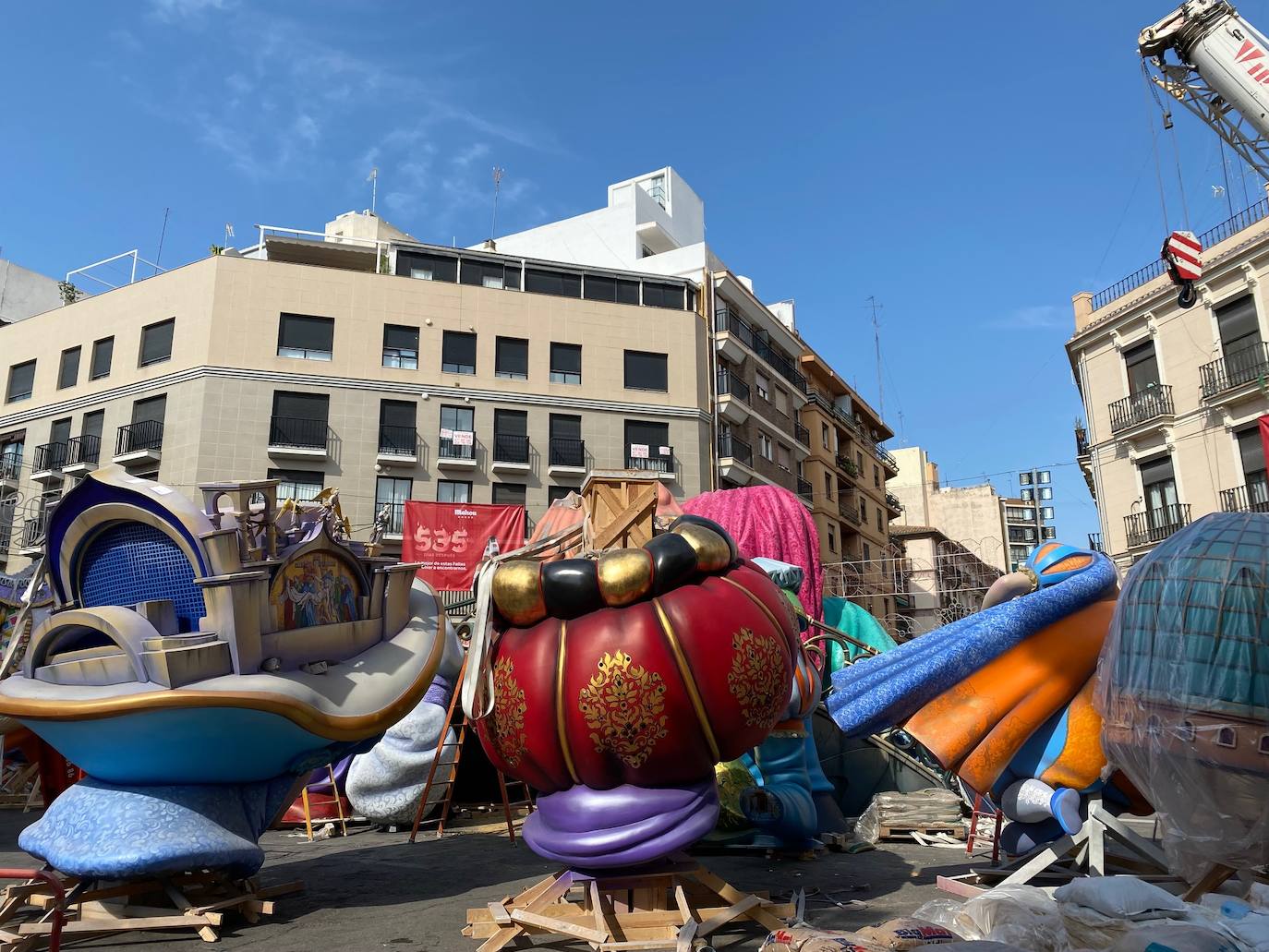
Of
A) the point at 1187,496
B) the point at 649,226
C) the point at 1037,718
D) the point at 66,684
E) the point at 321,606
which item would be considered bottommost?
the point at 1037,718

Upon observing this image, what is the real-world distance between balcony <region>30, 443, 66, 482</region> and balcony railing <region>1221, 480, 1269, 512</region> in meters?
28.0

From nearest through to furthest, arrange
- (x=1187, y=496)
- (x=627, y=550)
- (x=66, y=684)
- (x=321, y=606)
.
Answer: (x=627, y=550) → (x=66, y=684) → (x=321, y=606) → (x=1187, y=496)

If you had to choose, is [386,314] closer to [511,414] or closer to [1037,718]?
[511,414]

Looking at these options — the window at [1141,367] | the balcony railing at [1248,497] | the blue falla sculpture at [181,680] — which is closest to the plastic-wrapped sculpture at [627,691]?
the blue falla sculpture at [181,680]

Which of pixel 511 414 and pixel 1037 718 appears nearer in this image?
pixel 1037 718

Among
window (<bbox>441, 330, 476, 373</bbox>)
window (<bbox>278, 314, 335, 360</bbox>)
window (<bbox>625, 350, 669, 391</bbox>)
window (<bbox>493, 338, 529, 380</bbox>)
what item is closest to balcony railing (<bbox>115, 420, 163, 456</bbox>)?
window (<bbox>278, 314, 335, 360</bbox>)

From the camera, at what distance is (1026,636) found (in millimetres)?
6516

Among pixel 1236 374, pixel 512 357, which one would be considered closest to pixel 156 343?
pixel 512 357

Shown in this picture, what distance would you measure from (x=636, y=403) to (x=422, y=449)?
6058 mm

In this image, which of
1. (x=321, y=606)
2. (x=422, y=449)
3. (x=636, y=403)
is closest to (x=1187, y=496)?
(x=636, y=403)

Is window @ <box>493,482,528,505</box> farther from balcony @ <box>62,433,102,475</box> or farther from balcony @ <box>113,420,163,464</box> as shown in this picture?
balcony @ <box>62,433,102,475</box>

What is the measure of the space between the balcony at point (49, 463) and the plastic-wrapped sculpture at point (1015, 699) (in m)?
24.6

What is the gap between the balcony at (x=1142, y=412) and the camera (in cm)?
2094

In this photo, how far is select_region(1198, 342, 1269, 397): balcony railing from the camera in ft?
61.9
